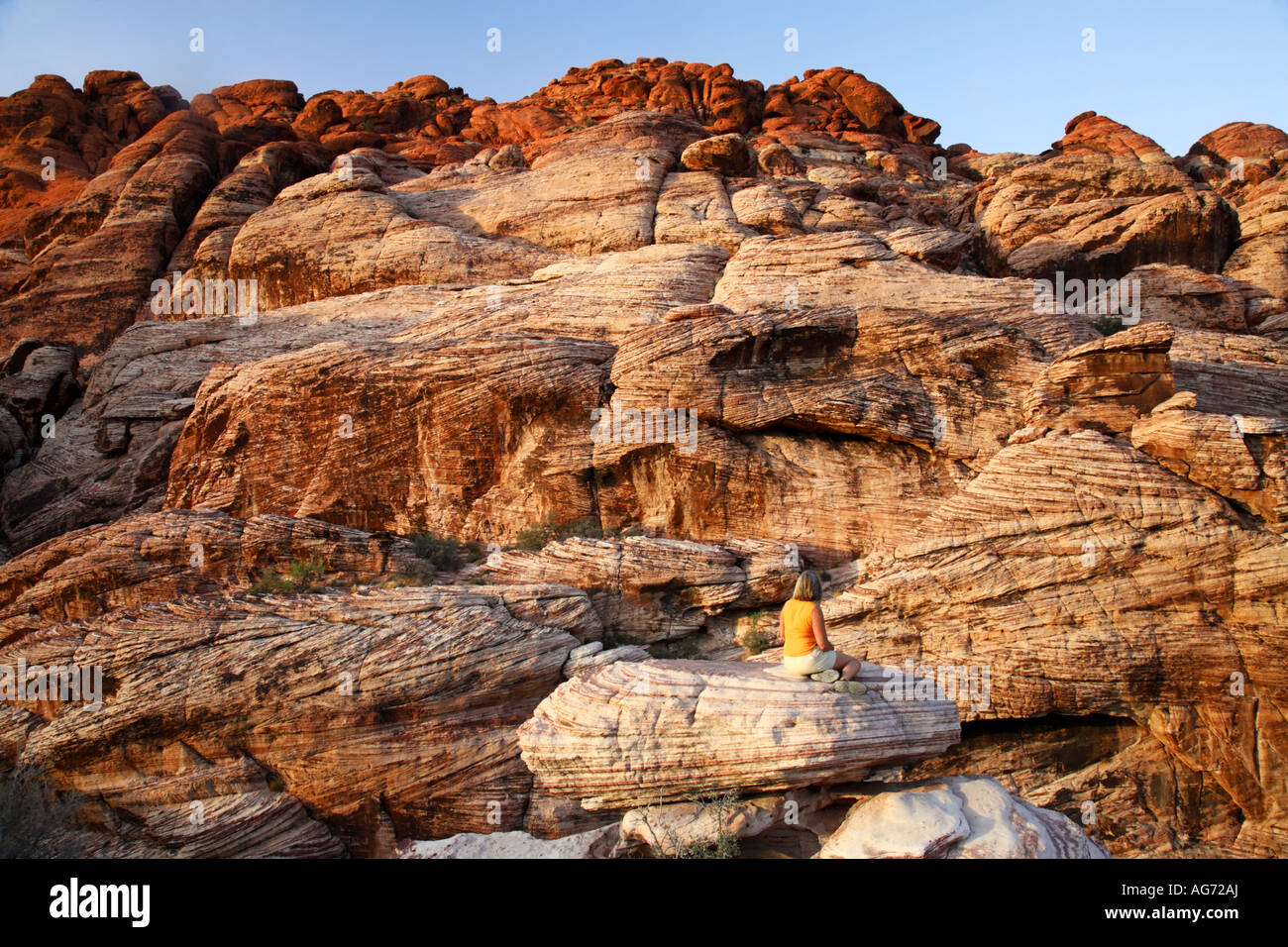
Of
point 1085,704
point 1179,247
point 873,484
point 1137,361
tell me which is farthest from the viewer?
point 1179,247

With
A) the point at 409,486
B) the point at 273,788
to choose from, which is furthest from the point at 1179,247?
the point at 273,788

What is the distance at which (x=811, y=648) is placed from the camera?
8859 mm

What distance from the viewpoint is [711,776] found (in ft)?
27.8

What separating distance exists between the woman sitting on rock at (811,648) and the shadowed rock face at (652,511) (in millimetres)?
342

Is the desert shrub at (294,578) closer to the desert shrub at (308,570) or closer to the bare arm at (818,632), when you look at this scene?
the desert shrub at (308,570)

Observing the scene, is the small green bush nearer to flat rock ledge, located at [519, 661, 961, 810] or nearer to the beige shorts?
flat rock ledge, located at [519, 661, 961, 810]

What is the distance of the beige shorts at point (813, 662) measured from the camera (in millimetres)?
8758

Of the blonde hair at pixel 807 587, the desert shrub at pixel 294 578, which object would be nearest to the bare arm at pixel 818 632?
the blonde hair at pixel 807 587

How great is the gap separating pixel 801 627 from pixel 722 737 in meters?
1.54

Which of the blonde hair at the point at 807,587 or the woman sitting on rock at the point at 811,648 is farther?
the blonde hair at the point at 807,587

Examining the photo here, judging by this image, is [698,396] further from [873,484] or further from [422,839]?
[422,839]

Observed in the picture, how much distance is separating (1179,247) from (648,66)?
43392 mm

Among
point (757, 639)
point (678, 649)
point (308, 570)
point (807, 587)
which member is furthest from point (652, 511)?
point (807, 587)

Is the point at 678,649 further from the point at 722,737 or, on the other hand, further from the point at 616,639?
the point at 722,737
